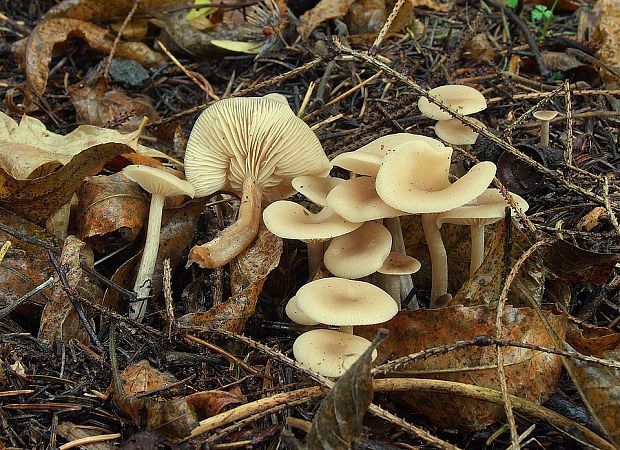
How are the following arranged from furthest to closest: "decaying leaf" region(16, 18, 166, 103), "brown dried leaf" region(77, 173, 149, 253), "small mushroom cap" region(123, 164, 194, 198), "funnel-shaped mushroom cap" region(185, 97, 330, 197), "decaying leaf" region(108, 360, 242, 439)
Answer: "decaying leaf" region(16, 18, 166, 103) → "brown dried leaf" region(77, 173, 149, 253) → "funnel-shaped mushroom cap" region(185, 97, 330, 197) → "small mushroom cap" region(123, 164, 194, 198) → "decaying leaf" region(108, 360, 242, 439)

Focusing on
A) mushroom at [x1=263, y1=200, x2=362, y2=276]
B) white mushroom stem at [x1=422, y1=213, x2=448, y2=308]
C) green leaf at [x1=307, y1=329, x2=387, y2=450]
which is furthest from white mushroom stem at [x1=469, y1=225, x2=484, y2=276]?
green leaf at [x1=307, y1=329, x2=387, y2=450]

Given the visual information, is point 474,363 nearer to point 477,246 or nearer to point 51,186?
point 477,246

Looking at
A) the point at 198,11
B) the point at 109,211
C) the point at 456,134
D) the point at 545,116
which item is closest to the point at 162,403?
the point at 109,211

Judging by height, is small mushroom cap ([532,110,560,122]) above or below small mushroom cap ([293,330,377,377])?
above

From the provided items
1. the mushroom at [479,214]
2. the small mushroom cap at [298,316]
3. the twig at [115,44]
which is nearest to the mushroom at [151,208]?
the small mushroom cap at [298,316]

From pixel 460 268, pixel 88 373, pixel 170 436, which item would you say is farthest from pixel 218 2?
pixel 170 436

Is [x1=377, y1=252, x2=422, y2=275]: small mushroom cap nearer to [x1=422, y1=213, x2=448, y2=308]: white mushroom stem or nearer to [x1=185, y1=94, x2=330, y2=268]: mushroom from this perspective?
[x1=422, y1=213, x2=448, y2=308]: white mushroom stem

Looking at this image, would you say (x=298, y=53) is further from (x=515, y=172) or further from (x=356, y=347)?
(x=356, y=347)
